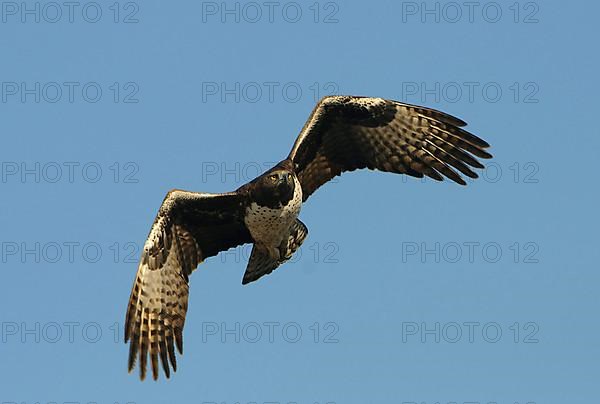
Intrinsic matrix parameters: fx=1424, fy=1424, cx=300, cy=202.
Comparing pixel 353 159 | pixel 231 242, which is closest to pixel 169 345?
pixel 231 242

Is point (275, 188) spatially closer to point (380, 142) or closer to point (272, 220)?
point (272, 220)

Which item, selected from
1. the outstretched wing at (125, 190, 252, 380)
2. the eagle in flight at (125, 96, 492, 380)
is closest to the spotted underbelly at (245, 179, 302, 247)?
the eagle in flight at (125, 96, 492, 380)

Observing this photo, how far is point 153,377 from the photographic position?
19359 millimetres

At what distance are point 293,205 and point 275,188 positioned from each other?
44 cm

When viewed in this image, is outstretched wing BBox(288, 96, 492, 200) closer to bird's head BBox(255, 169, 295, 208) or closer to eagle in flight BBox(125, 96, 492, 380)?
eagle in flight BBox(125, 96, 492, 380)

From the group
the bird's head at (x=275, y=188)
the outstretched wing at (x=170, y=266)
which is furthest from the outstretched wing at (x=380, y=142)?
the outstretched wing at (x=170, y=266)

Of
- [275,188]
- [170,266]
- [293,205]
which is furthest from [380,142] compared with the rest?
[170,266]

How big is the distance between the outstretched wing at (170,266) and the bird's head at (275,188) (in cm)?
63

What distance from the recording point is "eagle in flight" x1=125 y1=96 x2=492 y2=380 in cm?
1944

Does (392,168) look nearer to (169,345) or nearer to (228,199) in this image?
(228,199)

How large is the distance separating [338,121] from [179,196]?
2.43 meters

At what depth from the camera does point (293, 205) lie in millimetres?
19000

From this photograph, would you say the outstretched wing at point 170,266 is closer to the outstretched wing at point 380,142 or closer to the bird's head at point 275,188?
the bird's head at point 275,188

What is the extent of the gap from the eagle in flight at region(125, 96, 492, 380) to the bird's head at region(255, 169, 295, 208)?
0.58 ft
